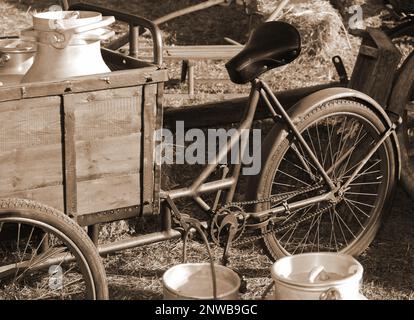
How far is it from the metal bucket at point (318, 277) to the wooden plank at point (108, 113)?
3.14 ft

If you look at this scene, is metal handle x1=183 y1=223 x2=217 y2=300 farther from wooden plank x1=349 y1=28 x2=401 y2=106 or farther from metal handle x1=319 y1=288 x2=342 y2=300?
wooden plank x1=349 y1=28 x2=401 y2=106

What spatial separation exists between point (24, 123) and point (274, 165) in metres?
1.45

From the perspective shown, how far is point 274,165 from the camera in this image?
457 centimetres

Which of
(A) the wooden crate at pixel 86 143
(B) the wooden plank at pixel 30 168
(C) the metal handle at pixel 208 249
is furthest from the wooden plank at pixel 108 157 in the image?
(C) the metal handle at pixel 208 249

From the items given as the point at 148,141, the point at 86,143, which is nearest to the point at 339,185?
the point at 148,141

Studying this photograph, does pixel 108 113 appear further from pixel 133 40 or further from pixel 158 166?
pixel 133 40

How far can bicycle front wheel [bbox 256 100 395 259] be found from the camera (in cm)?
462

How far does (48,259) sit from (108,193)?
42cm

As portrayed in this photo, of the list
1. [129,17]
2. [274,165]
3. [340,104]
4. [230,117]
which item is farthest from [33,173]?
[230,117]

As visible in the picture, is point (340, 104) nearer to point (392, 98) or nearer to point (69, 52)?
point (392, 98)

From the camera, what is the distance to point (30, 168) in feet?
12.3

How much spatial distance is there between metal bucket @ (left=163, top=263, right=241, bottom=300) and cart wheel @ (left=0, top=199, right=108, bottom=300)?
1.05 ft

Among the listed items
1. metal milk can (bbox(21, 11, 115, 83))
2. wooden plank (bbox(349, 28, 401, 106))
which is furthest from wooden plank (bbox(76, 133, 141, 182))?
wooden plank (bbox(349, 28, 401, 106))
